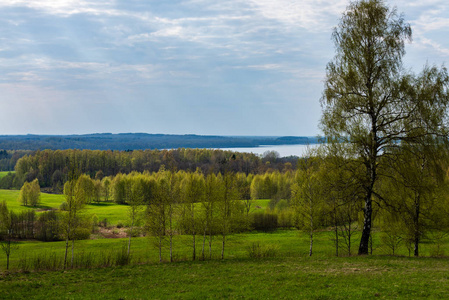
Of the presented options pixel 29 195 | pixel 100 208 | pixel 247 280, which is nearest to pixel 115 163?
pixel 29 195

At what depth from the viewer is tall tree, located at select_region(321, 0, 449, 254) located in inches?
767

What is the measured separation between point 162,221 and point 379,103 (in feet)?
60.7

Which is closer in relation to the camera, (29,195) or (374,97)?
(374,97)

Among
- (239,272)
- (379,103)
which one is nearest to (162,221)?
(239,272)

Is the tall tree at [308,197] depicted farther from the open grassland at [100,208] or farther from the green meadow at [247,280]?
the open grassland at [100,208]

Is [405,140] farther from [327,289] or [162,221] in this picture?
[162,221]

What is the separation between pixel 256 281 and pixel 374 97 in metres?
12.7

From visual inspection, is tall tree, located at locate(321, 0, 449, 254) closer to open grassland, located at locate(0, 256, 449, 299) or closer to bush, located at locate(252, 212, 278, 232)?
open grassland, located at locate(0, 256, 449, 299)

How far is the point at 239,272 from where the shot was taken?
18812 millimetres

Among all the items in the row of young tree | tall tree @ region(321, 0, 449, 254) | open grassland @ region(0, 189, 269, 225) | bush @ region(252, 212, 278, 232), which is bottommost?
open grassland @ region(0, 189, 269, 225)

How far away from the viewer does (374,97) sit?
65.7 feet

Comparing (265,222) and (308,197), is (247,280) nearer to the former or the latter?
(308,197)

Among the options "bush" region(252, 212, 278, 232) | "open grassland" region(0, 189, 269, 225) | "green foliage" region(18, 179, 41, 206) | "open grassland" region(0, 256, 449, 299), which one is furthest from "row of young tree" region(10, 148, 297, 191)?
"open grassland" region(0, 256, 449, 299)

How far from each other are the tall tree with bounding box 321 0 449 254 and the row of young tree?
110 m
